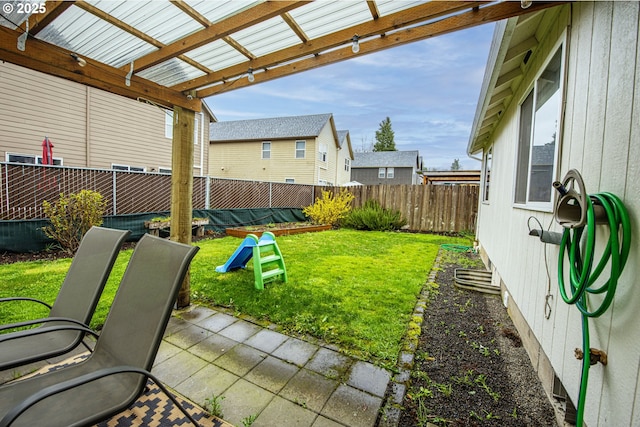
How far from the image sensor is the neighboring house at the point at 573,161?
1209mm

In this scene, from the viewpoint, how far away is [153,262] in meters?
1.79

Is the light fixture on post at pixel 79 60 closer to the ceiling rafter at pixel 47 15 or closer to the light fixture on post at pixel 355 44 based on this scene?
the ceiling rafter at pixel 47 15

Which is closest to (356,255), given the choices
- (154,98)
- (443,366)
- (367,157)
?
(443,366)

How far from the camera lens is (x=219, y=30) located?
86.1 inches

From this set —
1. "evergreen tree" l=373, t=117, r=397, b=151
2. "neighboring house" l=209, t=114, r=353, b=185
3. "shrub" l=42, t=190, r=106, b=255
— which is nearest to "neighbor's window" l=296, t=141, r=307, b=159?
"neighboring house" l=209, t=114, r=353, b=185

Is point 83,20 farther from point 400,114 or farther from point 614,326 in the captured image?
point 400,114

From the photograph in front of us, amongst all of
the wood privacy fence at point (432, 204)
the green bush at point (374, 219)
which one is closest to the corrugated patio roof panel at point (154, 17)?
the green bush at point (374, 219)

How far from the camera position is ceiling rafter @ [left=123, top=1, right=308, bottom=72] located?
6.38 feet

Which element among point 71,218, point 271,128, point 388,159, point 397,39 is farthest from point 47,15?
point 388,159

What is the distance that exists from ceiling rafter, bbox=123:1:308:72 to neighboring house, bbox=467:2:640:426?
1.68 meters

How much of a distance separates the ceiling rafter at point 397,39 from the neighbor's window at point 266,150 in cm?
1613

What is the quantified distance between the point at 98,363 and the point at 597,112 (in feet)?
10.5

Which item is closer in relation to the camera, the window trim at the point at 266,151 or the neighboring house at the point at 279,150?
the neighboring house at the point at 279,150

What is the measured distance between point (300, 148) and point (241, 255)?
14597 millimetres
